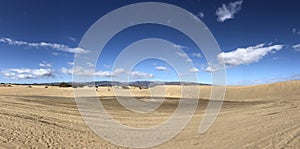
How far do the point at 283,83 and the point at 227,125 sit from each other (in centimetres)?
4943

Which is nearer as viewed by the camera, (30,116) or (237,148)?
(237,148)

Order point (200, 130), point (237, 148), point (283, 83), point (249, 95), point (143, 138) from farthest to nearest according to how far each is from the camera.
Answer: point (283, 83)
point (249, 95)
point (200, 130)
point (143, 138)
point (237, 148)

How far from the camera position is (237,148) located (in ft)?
36.9

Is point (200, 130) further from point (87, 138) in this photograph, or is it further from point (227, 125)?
point (87, 138)

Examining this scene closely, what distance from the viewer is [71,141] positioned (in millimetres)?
12094

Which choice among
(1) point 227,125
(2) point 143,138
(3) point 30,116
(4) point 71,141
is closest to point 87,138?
(4) point 71,141

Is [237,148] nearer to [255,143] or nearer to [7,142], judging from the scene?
[255,143]

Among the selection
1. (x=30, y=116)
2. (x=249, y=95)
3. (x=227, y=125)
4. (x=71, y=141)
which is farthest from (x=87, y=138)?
(x=249, y=95)

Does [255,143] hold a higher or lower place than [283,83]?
lower

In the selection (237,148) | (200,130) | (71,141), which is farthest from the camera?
(200,130)

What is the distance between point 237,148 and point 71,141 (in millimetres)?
7336

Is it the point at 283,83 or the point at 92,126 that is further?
the point at 283,83

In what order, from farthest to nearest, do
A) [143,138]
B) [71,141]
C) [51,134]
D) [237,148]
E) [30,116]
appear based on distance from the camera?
1. [30,116]
2. [143,138]
3. [51,134]
4. [71,141]
5. [237,148]

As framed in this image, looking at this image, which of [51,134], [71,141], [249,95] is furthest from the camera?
[249,95]
